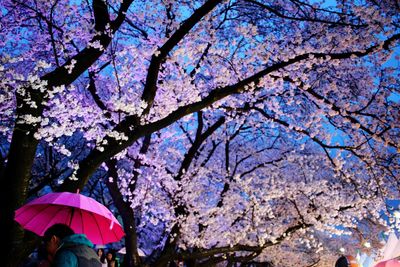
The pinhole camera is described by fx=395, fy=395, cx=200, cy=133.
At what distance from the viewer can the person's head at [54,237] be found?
A: 12.5 feet

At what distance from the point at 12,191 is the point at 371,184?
13.3 meters

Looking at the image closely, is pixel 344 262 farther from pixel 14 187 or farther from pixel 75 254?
pixel 14 187

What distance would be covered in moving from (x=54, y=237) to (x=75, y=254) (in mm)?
559

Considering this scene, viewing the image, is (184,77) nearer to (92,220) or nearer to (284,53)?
(284,53)

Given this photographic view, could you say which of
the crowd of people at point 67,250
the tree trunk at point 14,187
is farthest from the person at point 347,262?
the tree trunk at point 14,187

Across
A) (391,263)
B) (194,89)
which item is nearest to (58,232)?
(391,263)

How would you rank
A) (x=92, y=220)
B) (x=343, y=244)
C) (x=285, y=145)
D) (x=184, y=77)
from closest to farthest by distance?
(x=92, y=220) → (x=184, y=77) → (x=285, y=145) → (x=343, y=244)

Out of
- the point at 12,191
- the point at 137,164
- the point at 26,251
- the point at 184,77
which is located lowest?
the point at 26,251

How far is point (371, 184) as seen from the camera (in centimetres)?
1519

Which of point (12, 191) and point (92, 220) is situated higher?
point (12, 191)

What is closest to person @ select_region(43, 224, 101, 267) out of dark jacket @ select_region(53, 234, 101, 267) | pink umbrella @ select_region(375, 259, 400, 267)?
dark jacket @ select_region(53, 234, 101, 267)

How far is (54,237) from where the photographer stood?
12.5 feet

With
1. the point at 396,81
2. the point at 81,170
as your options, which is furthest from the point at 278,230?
the point at 81,170

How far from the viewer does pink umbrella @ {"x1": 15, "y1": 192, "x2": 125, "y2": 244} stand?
205 inches
